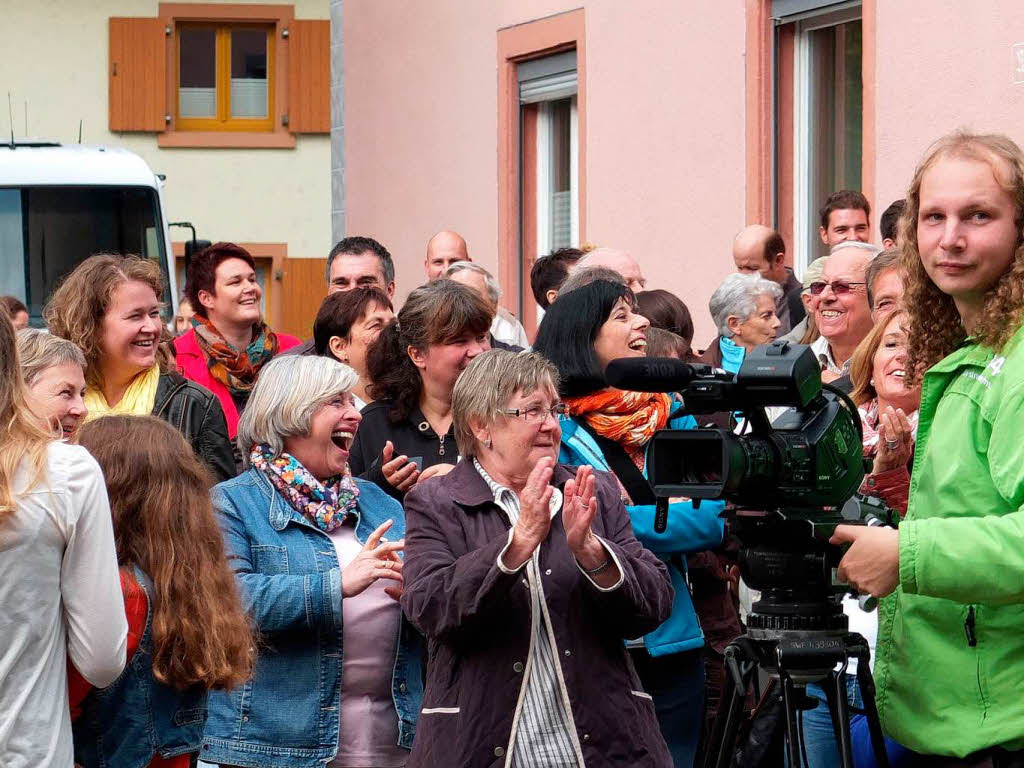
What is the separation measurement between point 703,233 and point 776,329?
260 cm

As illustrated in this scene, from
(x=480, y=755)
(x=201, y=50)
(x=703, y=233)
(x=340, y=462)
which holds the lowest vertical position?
(x=480, y=755)

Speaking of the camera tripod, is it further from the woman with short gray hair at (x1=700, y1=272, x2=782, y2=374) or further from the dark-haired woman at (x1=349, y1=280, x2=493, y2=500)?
the woman with short gray hair at (x1=700, y1=272, x2=782, y2=374)

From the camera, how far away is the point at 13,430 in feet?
12.1

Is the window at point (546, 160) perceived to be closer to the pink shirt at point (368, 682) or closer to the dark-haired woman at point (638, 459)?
the dark-haired woman at point (638, 459)

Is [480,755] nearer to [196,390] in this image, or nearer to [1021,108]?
[196,390]

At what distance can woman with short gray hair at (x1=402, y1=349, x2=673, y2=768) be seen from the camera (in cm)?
396

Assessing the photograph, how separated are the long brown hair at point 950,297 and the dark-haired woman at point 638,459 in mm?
1331

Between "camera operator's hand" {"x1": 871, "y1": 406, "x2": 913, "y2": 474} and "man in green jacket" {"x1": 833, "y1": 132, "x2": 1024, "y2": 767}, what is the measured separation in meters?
0.82

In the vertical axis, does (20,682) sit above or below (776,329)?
below

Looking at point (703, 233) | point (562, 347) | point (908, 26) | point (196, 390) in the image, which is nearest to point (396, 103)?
point (703, 233)

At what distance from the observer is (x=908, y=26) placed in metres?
8.96

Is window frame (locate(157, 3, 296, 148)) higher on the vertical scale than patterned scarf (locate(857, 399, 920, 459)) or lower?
higher

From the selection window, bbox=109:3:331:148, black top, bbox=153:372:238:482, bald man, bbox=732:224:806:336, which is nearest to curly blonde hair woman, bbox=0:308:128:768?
black top, bbox=153:372:238:482

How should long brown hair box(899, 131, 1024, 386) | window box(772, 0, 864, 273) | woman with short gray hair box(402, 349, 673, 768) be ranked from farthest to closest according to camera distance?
1. window box(772, 0, 864, 273)
2. woman with short gray hair box(402, 349, 673, 768)
3. long brown hair box(899, 131, 1024, 386)
